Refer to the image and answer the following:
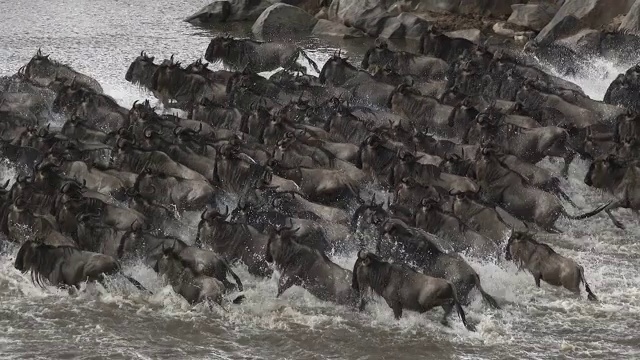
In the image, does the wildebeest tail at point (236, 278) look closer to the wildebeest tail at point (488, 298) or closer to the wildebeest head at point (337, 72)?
the wildebeest tail at point (488, 298)

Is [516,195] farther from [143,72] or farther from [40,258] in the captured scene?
→ [143,72]

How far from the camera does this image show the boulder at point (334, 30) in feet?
67.4

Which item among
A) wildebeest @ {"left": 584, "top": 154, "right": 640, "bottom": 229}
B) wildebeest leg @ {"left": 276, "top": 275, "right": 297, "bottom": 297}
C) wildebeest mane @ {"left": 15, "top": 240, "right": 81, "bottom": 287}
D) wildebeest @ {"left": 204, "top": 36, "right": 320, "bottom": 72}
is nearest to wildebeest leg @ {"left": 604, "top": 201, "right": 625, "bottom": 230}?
wildebeest @ {"left": 584, "top": 154, "right": 640, "bottom": 229}

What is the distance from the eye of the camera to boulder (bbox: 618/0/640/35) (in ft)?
59.4

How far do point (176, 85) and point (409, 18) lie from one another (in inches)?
274

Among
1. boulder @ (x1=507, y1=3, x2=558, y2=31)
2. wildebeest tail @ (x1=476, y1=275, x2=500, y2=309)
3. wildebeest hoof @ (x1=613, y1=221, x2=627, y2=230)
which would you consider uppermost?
boulder @ (x1=507, y1=3, x2=558, y2=31)

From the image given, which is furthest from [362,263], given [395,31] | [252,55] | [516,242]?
[395,31]

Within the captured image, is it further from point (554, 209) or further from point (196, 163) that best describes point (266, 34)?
point (554, 209)

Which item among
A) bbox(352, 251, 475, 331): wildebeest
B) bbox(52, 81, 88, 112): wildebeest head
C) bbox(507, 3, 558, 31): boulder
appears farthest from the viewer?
bbox(507, 3, 558, 31): boulder

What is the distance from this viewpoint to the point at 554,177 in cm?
1166

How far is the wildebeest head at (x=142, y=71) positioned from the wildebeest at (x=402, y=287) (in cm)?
662

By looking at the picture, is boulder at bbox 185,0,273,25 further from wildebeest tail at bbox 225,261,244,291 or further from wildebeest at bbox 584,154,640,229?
wildebeest tail at bbox 225,261,244,291

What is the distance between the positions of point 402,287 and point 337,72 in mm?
6416

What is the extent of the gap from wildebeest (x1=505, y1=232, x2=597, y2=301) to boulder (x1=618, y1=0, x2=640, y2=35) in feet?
30.5
